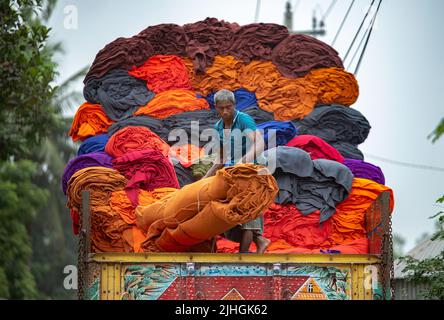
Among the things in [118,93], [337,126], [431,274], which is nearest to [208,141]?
[118,93]

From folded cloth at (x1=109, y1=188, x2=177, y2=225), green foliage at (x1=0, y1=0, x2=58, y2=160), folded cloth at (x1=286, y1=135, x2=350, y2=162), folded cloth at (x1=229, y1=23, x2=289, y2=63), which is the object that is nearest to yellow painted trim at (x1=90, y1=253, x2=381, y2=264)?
folded cloth at (x1=109, y1=188, x2=177, y2=225)

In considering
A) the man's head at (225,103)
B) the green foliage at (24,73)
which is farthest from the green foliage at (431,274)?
the green foliage at (24,73)

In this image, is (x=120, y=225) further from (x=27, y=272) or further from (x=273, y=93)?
A: (x=27, y=272)

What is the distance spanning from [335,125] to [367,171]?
98 centimetres

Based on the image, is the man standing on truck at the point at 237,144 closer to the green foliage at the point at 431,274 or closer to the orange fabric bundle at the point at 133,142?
the orange fabric bundle at the point at 133,142

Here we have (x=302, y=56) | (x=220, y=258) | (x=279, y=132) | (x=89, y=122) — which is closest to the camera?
(x=220, y=258)

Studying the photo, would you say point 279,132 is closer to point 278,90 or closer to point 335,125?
point 335,125

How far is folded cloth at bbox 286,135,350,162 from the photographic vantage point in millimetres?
11195

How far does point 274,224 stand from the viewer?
420 inches

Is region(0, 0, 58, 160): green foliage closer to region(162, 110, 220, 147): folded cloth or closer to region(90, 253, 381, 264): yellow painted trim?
region(162, 110, 220, 147): folded cloth

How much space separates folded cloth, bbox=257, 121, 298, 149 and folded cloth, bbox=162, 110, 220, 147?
2.05ft

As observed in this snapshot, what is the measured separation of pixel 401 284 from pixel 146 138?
25.9ft

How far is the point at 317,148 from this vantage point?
11.2m

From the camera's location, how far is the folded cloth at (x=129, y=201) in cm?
1046
